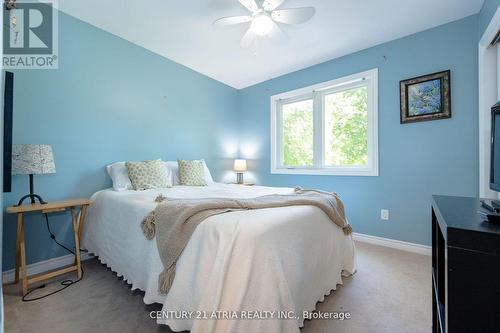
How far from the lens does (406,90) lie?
8.56 ft

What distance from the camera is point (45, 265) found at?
86.4 inches

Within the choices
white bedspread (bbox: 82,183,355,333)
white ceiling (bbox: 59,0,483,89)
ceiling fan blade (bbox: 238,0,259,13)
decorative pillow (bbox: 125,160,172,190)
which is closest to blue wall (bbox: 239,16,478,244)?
white ceiling (bbox: 59,0,483,89)

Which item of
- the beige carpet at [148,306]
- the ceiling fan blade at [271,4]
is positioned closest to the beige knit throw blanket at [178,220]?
the beige carpet at [148,306]

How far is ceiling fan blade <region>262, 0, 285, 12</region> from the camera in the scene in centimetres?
188

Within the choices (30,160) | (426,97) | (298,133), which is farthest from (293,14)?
(30,160)

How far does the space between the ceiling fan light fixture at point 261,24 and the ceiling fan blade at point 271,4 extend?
9cm

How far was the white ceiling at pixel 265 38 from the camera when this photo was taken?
219 cm

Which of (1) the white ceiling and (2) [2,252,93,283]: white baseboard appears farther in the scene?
(1) the white ceiling

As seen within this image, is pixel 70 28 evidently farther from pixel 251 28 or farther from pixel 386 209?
pixel 386 209

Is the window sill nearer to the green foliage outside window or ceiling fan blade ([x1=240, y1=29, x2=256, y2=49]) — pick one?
the green foliage outside window

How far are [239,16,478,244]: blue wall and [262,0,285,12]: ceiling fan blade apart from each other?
159 cm

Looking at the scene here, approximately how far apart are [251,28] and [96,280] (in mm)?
2749

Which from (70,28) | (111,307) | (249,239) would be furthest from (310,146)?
(70,28)

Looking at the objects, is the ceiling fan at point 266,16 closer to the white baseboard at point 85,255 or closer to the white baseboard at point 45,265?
the white baseboard at point 85,255
